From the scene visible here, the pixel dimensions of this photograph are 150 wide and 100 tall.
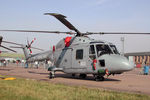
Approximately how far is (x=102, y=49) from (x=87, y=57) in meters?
1.38

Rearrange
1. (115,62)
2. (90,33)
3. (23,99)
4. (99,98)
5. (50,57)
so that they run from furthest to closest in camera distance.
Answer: (50,57) < (90,33) < (115,62) < (99,98) < (23,99)

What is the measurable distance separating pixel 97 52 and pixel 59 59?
4560 millimetres

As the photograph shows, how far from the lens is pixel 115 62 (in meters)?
12.9

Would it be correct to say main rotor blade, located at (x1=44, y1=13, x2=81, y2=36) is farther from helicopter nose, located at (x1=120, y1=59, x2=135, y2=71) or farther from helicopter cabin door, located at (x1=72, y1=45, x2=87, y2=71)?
helicopter nose, located at (x1=120, y1=59, x2=135, y2=71)

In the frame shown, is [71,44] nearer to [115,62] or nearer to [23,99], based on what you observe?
[115,62]

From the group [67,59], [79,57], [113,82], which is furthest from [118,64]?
[67,59]

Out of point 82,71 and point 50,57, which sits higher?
point 50,57

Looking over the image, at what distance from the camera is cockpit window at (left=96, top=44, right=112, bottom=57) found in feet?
45.2

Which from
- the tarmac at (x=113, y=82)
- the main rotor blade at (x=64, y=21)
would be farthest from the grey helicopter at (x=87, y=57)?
the tarmac at (x=113, y=82)

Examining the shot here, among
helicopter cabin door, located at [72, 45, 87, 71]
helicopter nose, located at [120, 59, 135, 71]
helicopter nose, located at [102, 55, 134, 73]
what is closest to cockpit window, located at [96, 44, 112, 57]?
helicopter nose, located at [102, 55, 134, 73]

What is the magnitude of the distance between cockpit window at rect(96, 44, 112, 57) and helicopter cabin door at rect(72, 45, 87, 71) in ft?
4.01

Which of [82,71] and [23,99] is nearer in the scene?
[23,99]

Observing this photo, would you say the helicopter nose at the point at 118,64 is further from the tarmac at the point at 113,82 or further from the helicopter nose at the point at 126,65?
the tarmac at the point at 113,82

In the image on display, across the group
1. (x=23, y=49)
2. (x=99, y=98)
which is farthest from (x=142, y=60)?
(x=99, y=98)
